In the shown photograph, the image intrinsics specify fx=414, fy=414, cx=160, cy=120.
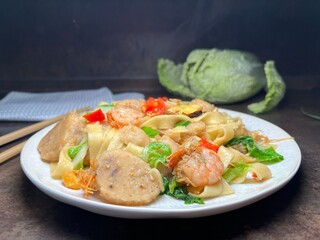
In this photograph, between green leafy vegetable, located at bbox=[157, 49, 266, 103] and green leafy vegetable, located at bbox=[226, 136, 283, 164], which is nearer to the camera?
green leafy vegetable, located at bbox=[226, 136, 283, 164]

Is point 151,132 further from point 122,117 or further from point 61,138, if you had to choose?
point 61,138

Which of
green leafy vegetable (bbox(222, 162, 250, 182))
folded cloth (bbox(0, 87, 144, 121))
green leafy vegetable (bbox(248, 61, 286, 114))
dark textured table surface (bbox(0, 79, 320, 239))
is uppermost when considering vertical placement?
green leafy vegetable (bbox(222, 162, 250, 182))

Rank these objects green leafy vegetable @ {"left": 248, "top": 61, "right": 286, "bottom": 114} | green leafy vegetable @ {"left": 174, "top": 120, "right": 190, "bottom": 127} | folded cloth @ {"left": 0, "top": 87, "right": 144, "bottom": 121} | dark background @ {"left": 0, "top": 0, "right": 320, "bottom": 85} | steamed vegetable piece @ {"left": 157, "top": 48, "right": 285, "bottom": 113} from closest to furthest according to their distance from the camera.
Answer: green leafy vegetable @ {"left": 174, "top": 120, "right": 190, "bottom": 127}, folded cloth @ {"left": 0, "top": 87, "right": 144, "bottom": 121}, green leafy vegetable @ {"left": 248, "top": 61, "right": 286, "bottom": 114}, steamed vegetable piece @ {"left": 157, "top": 48, "right": 285, "bottom": 113}, dark background @ {"left": 0, "top": 0, "right": 320, "bottom": 85}

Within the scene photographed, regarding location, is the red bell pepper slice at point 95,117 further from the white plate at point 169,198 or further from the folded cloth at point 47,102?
the folded cloth at point 47,102

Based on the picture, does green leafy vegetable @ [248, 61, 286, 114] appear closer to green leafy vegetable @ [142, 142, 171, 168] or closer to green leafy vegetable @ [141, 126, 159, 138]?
green leafy vegetable @ [141, 126, 159, 138]

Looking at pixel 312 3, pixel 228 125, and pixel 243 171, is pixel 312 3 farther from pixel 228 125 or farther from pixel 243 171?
pixel 243 171

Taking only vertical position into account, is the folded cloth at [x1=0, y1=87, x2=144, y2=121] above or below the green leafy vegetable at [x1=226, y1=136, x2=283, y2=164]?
below

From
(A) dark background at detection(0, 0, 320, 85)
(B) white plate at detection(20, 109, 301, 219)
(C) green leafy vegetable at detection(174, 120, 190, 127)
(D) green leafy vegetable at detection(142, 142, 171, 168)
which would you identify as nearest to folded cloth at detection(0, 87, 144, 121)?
(A) dark background at detection(0, 0, 320, 85)
